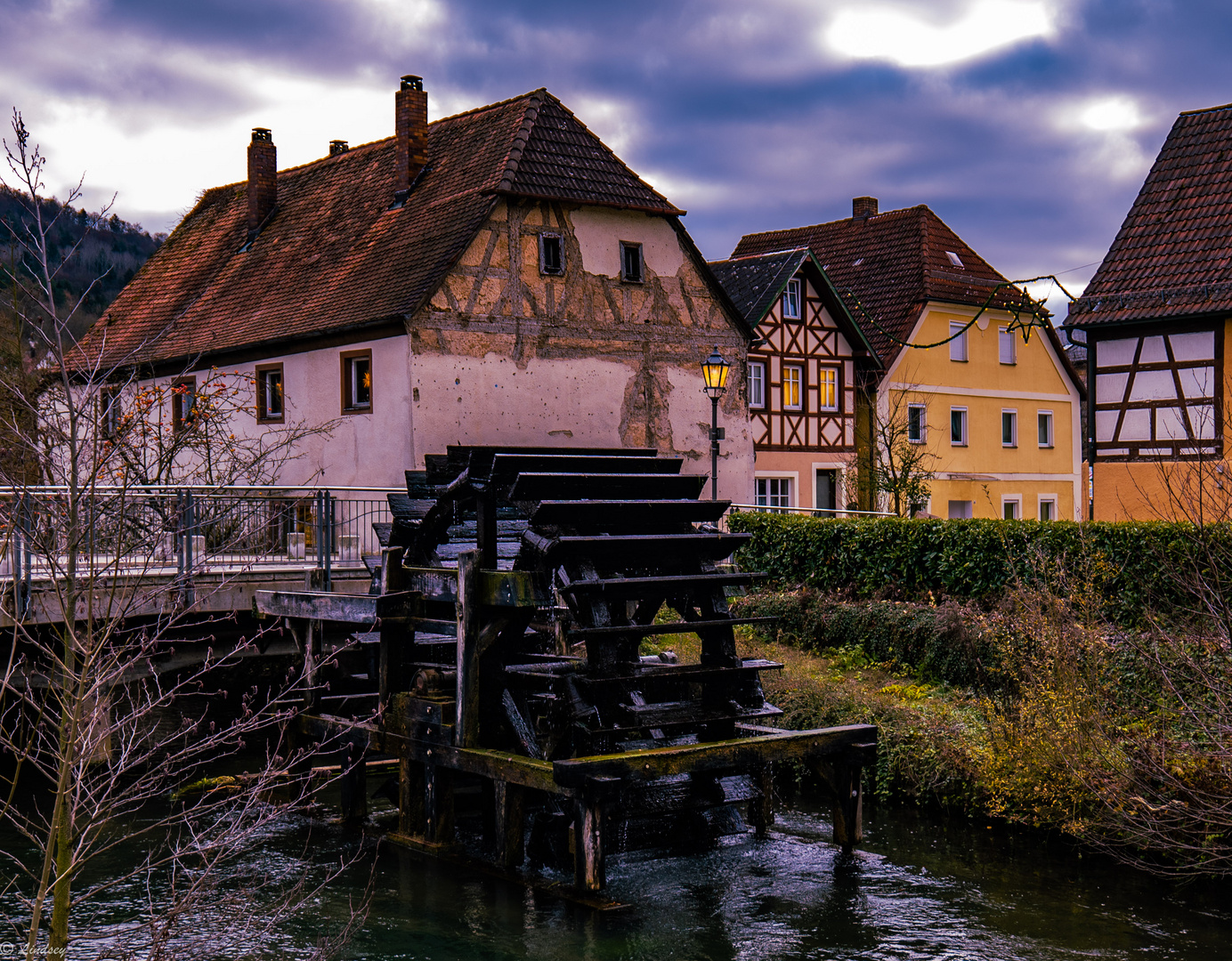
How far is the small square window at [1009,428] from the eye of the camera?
111 feet

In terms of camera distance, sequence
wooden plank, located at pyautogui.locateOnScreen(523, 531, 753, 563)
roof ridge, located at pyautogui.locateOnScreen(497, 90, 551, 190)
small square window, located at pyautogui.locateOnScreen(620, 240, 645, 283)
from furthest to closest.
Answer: small square window, located at pyautogui.locateOnScreen(620, 240, 645, 283) < roof ridge, located at pyautogui.locateOnScreen(497, 90, 551, 190) < wooden plank, located at pyautogui.locateOnScreen(523, 531, 753, 563)

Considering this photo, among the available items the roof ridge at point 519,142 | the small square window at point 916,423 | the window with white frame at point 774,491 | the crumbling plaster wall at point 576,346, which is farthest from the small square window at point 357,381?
the small square window at point 916,423

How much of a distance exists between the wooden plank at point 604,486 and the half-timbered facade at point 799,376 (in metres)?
17.7

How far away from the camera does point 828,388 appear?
30.0 meters

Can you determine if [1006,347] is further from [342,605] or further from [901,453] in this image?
[342,605]

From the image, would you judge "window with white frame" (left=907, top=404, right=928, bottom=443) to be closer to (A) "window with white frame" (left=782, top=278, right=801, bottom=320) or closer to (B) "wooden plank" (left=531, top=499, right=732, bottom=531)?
(A) "window with white frame" (left=782, top=278, right=801, bottom=320)

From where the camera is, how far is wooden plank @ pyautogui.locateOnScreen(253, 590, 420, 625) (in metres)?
10.5

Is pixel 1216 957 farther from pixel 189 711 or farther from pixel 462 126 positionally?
pixel 462 126

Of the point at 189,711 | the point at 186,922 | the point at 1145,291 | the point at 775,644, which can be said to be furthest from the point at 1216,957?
the point at 1145,291

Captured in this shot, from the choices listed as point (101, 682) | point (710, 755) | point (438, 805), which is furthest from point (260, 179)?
point (101, 682)

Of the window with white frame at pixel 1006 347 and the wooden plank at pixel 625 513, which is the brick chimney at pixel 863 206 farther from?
the wooden plank at pixel 625 513

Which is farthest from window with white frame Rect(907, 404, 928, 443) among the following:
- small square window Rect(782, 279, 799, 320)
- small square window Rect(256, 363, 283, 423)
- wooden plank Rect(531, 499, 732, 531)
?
wooden plank Rect(531, 499, 732, 531)

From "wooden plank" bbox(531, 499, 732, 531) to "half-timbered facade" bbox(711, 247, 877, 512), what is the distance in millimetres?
18033

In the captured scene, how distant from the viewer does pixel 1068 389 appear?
35.6 meters
